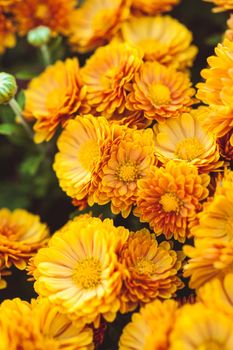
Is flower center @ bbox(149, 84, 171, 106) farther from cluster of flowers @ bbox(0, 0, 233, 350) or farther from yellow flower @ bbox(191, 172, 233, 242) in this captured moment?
yellow flower @ bbox(191, 172, 233, 242)

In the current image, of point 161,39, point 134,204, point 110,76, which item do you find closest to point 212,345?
point 134,204

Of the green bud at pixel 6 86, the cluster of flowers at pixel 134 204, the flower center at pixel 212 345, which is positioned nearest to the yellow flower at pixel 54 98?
the cluster of flowers at pixel 134 204

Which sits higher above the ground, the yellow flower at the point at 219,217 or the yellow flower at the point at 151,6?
the yellow flower at the point at 151,6

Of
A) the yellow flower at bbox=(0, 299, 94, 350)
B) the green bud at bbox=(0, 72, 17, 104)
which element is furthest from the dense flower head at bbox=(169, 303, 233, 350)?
the green bud at bbox=(0, 72, 17, 104)

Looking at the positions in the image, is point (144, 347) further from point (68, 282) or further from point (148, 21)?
point (148, 21)

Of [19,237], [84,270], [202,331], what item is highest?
[202,331]

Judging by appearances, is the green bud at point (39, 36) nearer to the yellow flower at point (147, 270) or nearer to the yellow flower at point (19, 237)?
the yellow flower at point (19, 237)

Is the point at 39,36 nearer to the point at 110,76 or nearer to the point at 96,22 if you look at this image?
the point at 96,22
